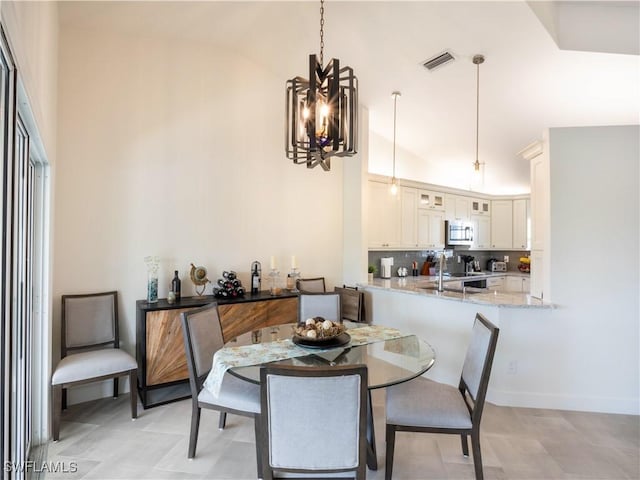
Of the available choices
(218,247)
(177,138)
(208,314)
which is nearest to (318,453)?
(208,314)

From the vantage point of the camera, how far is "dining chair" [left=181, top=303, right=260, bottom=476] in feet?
6.88

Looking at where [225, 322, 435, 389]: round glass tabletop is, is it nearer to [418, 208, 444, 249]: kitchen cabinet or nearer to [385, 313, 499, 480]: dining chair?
[385, 313, 499, 480]: dining chair

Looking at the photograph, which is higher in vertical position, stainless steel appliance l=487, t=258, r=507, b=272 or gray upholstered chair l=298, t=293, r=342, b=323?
stainless steel appliance l=487, t=258, r=507, b=272

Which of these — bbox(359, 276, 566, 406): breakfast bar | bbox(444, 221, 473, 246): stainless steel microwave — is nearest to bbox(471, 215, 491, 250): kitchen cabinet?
bbox(444, 221, 473, 246): stainless steel microwave

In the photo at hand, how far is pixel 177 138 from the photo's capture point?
3584mm

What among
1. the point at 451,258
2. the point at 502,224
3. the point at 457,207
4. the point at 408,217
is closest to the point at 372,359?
the point at 408,217

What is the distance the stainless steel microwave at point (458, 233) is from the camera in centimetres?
586

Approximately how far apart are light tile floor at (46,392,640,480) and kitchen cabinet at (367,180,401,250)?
2.55m

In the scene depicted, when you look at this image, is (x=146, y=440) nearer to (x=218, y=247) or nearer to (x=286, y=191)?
(x=218, y=247)

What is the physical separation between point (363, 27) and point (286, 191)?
1.98 meters

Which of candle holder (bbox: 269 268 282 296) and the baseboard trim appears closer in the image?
the baseboard trim

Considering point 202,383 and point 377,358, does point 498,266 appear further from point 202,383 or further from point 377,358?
point 202,383

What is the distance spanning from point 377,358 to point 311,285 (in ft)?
7.30

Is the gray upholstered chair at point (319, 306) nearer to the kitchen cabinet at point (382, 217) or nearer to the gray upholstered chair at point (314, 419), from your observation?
the gray upholstered chair at point (314, 419)
